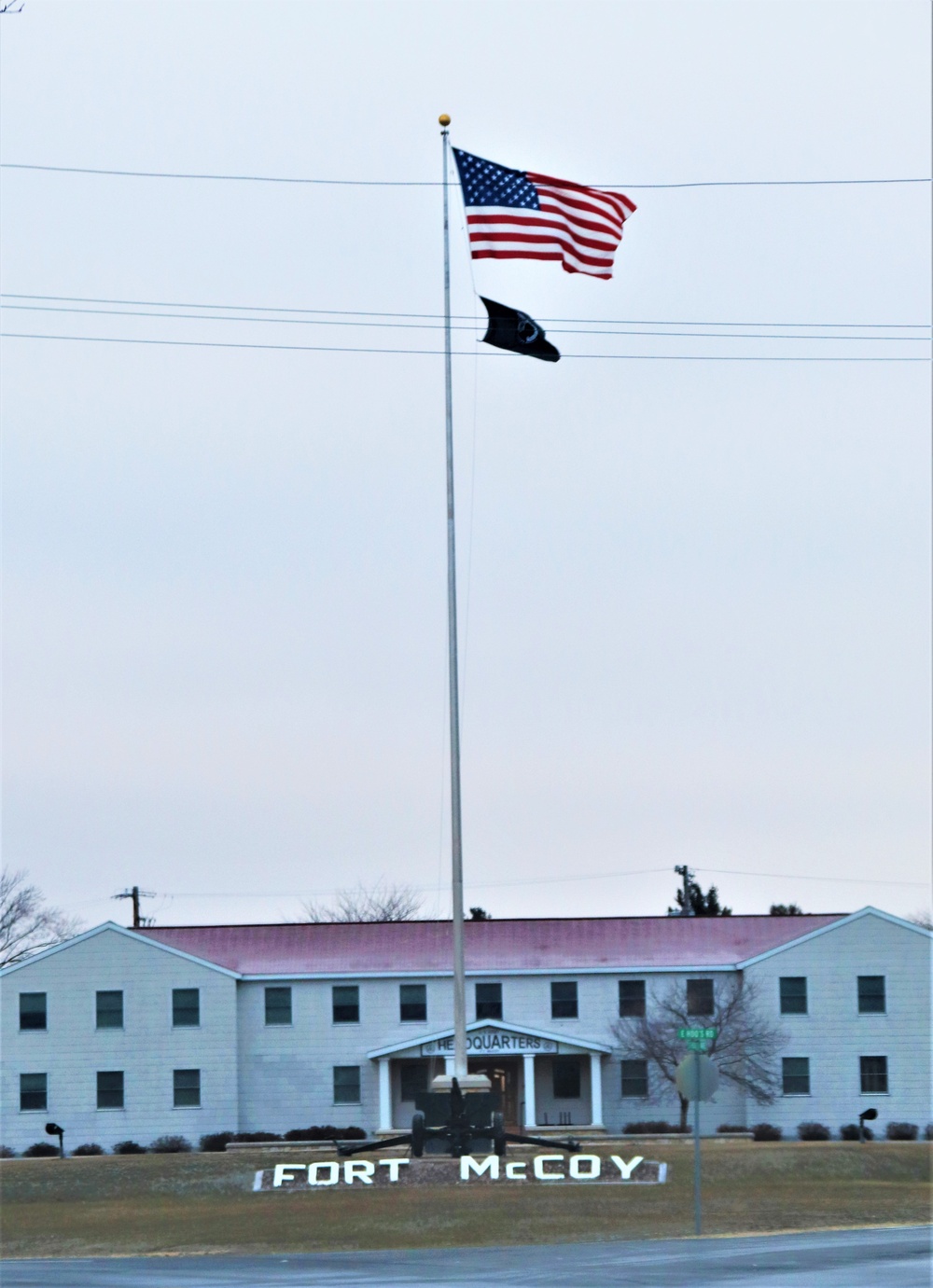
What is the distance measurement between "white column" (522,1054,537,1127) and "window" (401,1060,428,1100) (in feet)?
10.6

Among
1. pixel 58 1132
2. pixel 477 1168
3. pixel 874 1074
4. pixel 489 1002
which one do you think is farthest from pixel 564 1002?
pixel 477 1168

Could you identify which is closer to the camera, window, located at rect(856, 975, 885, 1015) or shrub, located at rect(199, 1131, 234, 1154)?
shrub, located at rect(199, 1131, 234, 1154)

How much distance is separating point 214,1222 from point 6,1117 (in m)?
28.4

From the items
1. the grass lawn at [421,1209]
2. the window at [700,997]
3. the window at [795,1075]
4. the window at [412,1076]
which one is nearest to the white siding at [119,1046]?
Result: the window at [412,1076]

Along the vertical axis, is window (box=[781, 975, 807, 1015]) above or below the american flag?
Result: below

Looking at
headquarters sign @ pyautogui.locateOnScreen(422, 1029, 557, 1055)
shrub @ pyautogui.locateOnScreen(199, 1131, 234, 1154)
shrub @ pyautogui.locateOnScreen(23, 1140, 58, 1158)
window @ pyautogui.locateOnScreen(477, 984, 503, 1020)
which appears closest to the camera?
shrub @ pyautogui.locateOnScreen(199, 1131, 234, 1154)

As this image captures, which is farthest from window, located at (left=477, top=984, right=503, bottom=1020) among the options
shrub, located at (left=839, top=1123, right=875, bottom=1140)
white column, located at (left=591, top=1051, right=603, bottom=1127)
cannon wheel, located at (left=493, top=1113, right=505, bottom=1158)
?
cannon wheel, located at (left=493, top=1113, right=505, bottom=1158)

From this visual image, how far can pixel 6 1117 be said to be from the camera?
54812 millimetres

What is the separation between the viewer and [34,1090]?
→ 2165 inches

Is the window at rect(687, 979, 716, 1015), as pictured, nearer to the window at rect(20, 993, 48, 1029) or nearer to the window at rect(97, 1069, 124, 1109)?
the window at rect(97, 1069, 124, 1109)

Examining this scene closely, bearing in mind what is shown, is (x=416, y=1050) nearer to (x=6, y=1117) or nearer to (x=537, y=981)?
(x=537, y=981)

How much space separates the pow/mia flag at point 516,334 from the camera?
28.7 metres

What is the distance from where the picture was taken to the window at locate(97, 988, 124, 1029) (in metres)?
55.3

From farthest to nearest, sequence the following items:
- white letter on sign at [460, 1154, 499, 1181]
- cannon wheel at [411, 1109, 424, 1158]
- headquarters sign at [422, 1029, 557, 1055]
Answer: headquarters sign at [422, 1029, 557, 1055] < white letter on sign at [460, 1154, 499, 1181] < cannon wheel at [411, 1109, 424, 1158]
